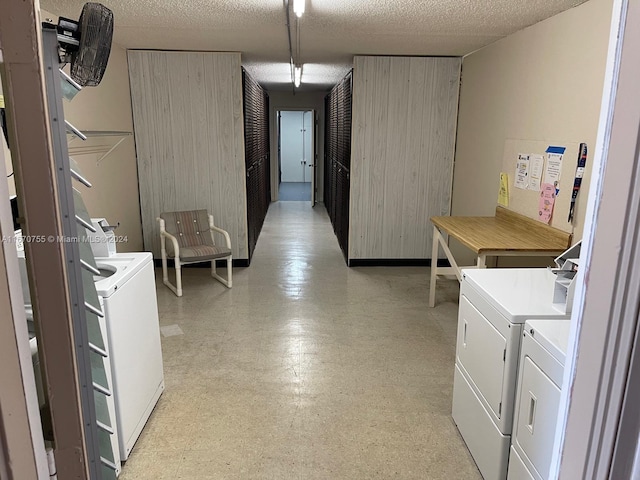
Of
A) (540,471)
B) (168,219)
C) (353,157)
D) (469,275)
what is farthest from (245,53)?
(540,471)

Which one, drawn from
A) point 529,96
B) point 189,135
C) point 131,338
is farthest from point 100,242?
point 529,96

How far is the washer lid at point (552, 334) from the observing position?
156 cm

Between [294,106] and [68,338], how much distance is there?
9.55 meters

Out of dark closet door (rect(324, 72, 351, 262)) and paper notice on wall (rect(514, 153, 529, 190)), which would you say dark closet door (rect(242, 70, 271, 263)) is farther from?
paper notice on wall (rect(514, 153, 529, 190))

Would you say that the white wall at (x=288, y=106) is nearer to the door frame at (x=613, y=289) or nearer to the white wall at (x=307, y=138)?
the white wall at (x=307, y=138)

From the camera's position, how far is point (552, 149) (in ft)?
10.5

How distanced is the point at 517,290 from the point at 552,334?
1.55 feet

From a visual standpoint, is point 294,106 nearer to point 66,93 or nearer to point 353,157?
point 353,157

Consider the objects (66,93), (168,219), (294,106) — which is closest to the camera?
(66,93)

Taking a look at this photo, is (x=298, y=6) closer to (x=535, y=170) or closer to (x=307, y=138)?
(x=535, y=170)

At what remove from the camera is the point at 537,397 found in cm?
169

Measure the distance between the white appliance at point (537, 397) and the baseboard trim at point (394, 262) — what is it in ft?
12.0

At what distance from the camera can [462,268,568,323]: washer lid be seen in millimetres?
1862

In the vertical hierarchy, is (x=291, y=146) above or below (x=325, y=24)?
below
